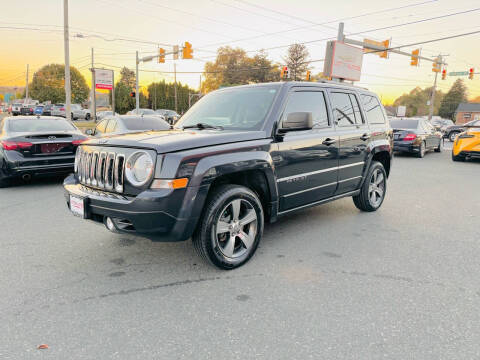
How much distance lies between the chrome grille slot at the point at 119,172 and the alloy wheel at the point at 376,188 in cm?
397

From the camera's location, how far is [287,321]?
2.67 metres

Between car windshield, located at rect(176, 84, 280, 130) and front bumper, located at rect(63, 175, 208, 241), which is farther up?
car windshield, located at rect(176, 84, 280, 130)

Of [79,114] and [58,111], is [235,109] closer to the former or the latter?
[79,114]

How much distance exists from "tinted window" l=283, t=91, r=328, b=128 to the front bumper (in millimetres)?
1600

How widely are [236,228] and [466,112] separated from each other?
342 feet

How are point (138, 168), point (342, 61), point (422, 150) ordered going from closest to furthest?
point (138, 168)
point (422, 150)
point (342, 61)

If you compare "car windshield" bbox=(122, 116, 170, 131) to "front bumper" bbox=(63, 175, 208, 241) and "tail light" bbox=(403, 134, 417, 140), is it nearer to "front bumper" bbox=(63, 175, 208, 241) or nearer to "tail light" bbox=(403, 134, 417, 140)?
"front bumper" bbox=(63, 175, 208, 241)

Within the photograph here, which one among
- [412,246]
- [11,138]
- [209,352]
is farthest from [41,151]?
[412,246]

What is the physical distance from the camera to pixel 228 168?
3.35m

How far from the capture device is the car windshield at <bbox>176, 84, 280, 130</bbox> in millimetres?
3998

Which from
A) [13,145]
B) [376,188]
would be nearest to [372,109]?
[376,188]

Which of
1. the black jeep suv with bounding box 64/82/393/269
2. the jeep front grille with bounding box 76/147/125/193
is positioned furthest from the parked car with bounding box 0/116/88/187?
the jeep front grille with bounding box 76/147/125/193

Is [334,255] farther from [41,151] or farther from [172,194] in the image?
[41,151]

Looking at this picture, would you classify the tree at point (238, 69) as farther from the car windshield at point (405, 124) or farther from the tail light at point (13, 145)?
the tail light at point (13, 145)
